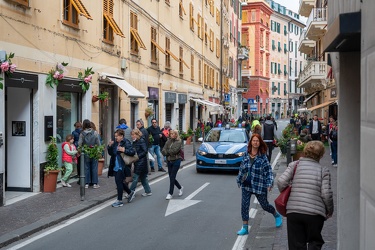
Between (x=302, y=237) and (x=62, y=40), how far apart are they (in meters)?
10.1

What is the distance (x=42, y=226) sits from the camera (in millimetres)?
9266

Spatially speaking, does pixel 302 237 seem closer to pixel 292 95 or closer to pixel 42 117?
pixel 42 117

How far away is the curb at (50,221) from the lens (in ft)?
27.6

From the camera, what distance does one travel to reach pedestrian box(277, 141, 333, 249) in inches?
237

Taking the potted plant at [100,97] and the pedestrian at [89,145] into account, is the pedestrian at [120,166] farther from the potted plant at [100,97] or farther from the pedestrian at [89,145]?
the potted plant at [100,97]

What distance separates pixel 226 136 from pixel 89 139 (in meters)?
6.06

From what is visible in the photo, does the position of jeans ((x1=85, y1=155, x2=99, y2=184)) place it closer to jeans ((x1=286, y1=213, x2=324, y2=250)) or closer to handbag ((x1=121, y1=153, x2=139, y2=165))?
handbag ((x1=121, y1=153, x2=139, y2=165))

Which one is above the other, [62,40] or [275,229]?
[62,40]

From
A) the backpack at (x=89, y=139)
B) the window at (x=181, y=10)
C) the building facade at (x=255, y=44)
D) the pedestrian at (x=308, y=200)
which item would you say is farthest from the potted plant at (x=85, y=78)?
the building facade at (x=255, y=44)

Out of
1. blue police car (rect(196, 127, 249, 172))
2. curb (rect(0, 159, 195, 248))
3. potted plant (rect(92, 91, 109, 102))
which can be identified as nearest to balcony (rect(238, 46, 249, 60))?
blue police car (rect(196, 127, 249, 172))

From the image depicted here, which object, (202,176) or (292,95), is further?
(292,95)

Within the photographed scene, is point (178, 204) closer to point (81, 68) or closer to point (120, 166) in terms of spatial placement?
point (120, 166)

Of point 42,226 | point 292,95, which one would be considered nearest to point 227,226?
point 42,226

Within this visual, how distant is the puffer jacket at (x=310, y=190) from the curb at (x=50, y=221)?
447 centimetres
